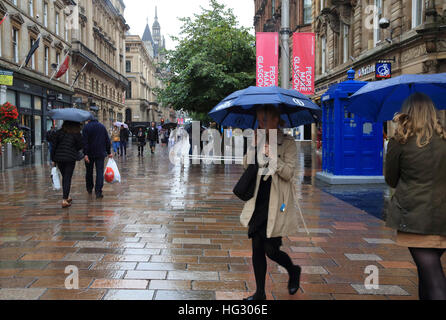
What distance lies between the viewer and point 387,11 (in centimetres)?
2003

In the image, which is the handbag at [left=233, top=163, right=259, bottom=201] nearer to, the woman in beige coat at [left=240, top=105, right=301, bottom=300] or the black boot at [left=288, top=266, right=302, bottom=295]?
the woman in beige coat at [left=240, top=105, right=301, bottom=300]

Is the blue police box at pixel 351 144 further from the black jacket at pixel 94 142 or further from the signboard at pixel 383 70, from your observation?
the signboard at pixel 383 70

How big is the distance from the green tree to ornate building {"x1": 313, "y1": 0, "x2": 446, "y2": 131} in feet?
19.7

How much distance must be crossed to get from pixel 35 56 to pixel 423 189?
30468 millimetres

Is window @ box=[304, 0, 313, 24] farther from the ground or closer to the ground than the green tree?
farther from the ground

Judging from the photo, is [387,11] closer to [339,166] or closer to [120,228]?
[339,166]

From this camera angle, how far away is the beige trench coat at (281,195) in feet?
11.2

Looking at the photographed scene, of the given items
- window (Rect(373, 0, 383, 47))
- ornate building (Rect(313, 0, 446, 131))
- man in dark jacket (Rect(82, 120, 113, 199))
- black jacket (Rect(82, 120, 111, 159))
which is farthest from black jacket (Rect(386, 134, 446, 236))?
window (Rect(373, 0, 383, 47))

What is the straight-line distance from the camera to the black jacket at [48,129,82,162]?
7774mm

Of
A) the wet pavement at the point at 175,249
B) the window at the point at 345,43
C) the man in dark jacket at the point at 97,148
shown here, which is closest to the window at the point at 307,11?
the window at the point at 345,43

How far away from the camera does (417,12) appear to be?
17.5 meters

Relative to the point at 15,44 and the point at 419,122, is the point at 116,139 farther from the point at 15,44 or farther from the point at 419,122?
the point at 419,122

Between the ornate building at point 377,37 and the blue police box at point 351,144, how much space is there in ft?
21.7
